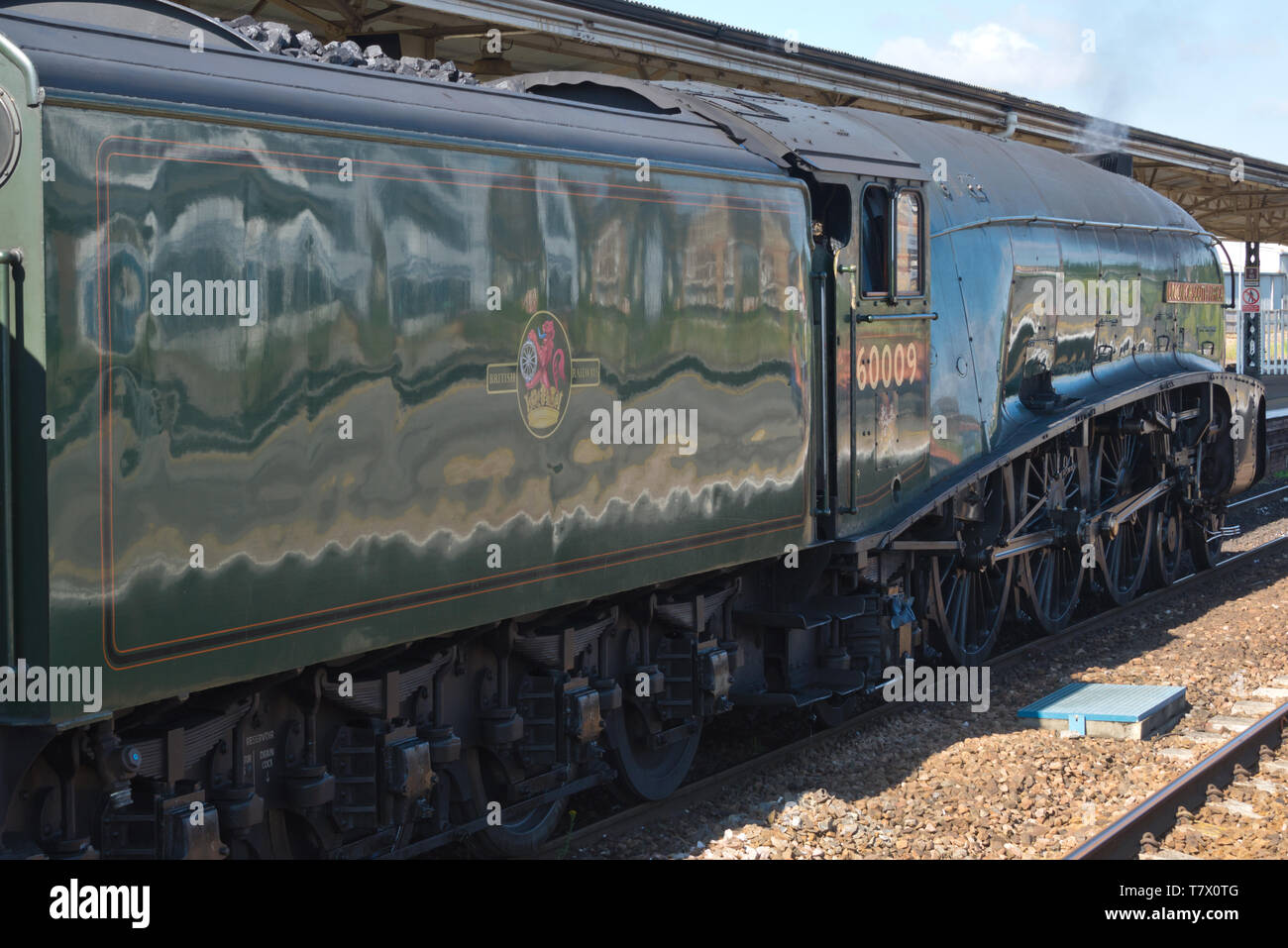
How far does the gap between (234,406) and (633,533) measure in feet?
7.90

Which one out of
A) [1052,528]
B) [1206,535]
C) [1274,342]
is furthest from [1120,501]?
[1274,342]

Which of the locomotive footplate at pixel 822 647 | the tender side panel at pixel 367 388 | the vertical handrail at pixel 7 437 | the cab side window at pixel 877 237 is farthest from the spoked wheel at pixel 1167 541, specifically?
the vertical handrail at pixel 7 437

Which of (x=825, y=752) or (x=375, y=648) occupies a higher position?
(x=375, y=648)

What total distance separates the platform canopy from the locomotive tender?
234cm

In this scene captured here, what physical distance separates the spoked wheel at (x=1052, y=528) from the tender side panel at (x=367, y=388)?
4.37 m

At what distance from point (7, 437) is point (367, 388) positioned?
54.0 inches

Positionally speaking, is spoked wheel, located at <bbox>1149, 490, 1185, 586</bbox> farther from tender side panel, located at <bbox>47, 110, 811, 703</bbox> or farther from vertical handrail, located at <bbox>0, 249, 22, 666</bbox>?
vertical handrail, located at <bbox>0, 249, 22, 666</bbox>

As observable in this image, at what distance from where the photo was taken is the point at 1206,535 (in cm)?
1422

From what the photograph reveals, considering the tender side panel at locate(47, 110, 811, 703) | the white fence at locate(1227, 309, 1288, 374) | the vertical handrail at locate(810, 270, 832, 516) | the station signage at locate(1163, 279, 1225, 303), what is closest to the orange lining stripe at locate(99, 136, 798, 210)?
the tender side panel at locate(47, 110, 811, 703)

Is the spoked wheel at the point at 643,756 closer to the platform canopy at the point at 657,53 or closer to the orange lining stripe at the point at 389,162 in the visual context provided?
the orange lining stripe at the point at 389,162

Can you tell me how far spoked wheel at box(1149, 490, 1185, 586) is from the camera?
1351 cm

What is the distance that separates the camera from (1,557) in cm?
407
